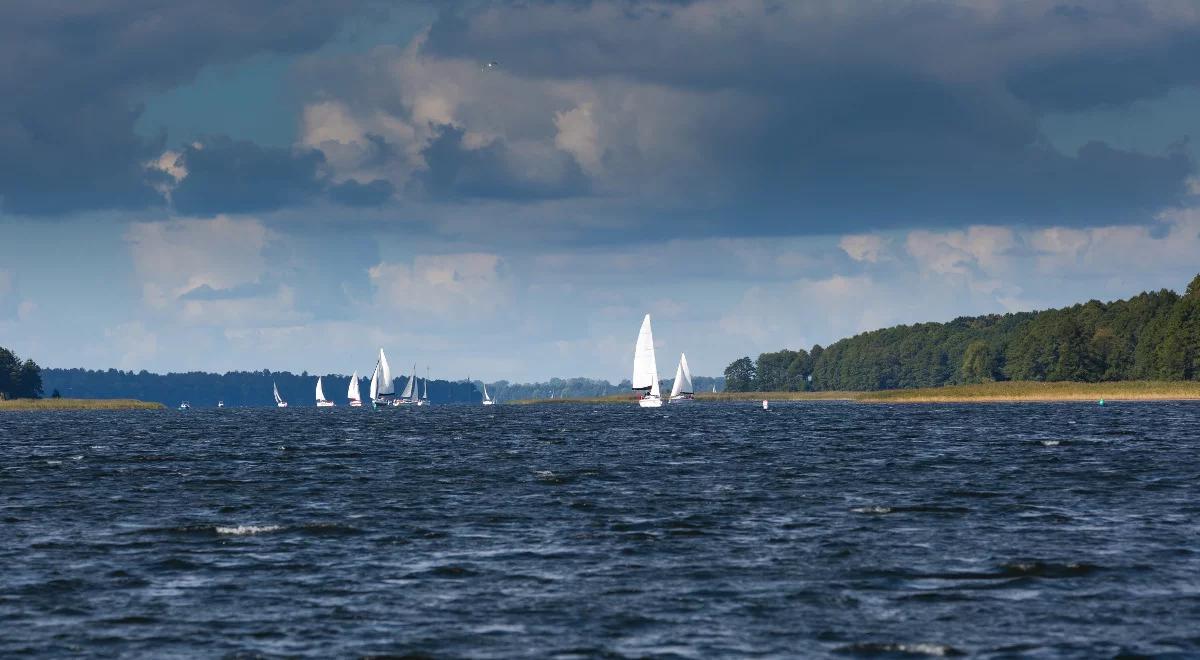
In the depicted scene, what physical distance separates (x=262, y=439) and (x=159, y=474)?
57.8 meters

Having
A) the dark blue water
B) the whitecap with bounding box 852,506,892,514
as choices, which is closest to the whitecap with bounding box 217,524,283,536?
the dark blue water

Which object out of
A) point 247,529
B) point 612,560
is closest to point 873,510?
point 612,560

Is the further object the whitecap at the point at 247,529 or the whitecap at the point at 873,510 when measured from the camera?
the whitecap at the point at 873,510

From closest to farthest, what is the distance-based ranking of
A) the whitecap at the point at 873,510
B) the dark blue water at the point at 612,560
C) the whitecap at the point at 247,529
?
the dark blue water at the point at 612,560, the whitecap at the point at 247,529, the whitecap at the point at 873,510

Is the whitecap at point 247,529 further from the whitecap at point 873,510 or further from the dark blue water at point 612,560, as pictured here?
the whitecap at point 873,510

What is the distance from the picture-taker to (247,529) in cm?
4278

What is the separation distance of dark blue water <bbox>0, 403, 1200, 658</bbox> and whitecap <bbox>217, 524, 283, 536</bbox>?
14cm

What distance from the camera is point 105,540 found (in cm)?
4034

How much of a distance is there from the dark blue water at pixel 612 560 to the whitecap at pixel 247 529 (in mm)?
142

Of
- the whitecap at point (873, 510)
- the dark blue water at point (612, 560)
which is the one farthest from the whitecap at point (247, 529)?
the whitecap at point (873, 510)

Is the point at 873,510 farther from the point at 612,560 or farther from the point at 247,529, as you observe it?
the point at 247,529

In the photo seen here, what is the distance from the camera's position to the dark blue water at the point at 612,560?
84.2 ft

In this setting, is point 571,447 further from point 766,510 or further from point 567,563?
point 567,563

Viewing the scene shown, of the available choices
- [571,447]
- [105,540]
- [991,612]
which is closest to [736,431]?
[571,447]
